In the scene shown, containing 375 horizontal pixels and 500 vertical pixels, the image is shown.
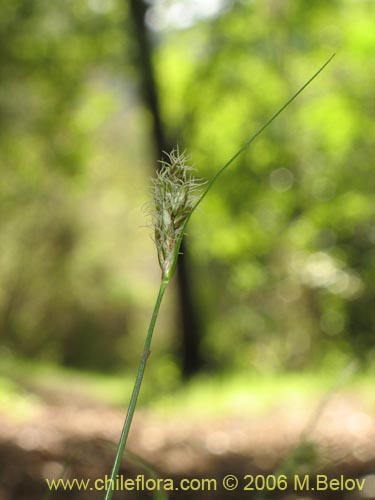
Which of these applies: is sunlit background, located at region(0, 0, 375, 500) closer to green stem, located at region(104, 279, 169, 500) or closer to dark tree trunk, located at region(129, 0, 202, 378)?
dark tree trunk, located at region(129, 0, 202, 378)

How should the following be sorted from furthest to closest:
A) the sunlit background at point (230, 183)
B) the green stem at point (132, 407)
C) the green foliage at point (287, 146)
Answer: the green foliage at point (287, 146)
the sunlit background at point (230, 183)
the green stem at point (132, 407)

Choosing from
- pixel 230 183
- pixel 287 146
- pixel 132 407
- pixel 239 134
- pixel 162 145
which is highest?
pixel 239 134

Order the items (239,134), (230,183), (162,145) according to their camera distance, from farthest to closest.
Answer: (239,134) < (162,145) < (230,183)

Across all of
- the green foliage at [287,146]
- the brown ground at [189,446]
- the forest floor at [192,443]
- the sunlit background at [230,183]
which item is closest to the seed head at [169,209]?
the forest floor at [192,443]

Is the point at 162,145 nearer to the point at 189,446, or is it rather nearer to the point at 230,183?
the point at 230,183

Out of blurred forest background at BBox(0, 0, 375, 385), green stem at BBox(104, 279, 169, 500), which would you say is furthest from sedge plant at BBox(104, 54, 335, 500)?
Answer: blurred forest background at BBox(0, 0, 375, 385)

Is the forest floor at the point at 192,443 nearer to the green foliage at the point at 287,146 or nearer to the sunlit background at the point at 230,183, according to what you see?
the sunlit background at the point at 230,183

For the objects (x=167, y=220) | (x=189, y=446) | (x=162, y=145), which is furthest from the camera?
(x=162, y=145)

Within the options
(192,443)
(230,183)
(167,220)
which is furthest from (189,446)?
(167,220)
